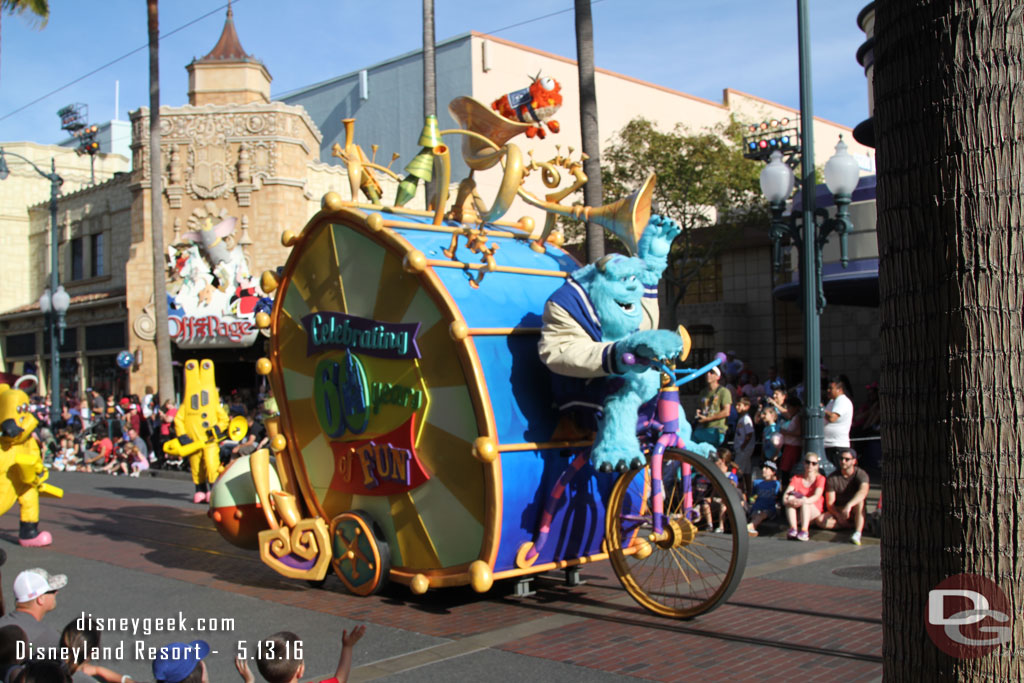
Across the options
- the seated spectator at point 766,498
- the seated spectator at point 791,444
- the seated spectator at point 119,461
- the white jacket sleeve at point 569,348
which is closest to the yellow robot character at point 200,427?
the seated spectator at point 766,498

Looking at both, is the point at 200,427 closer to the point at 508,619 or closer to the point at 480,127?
the point at 480,127

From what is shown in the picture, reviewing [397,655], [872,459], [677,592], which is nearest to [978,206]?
[397,655]

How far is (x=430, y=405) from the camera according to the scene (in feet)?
22.5

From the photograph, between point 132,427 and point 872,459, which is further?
point 132,427

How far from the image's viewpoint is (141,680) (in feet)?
19.1

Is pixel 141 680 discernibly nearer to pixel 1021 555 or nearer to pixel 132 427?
pixel 1021 555

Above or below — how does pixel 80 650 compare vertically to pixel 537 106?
below

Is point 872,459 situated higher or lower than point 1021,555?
lower

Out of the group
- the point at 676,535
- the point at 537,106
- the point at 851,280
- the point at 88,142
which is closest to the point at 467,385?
the point at 676,535

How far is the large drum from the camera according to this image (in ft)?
21.6

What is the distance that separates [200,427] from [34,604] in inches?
326

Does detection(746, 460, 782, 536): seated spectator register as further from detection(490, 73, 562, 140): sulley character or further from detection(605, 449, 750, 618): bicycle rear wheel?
detection(490, 73, 562, 140): sulley character

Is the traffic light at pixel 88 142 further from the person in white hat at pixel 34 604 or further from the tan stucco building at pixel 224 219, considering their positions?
the person in white hat at pixel 34 604

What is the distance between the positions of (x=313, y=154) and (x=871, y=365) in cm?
1837
